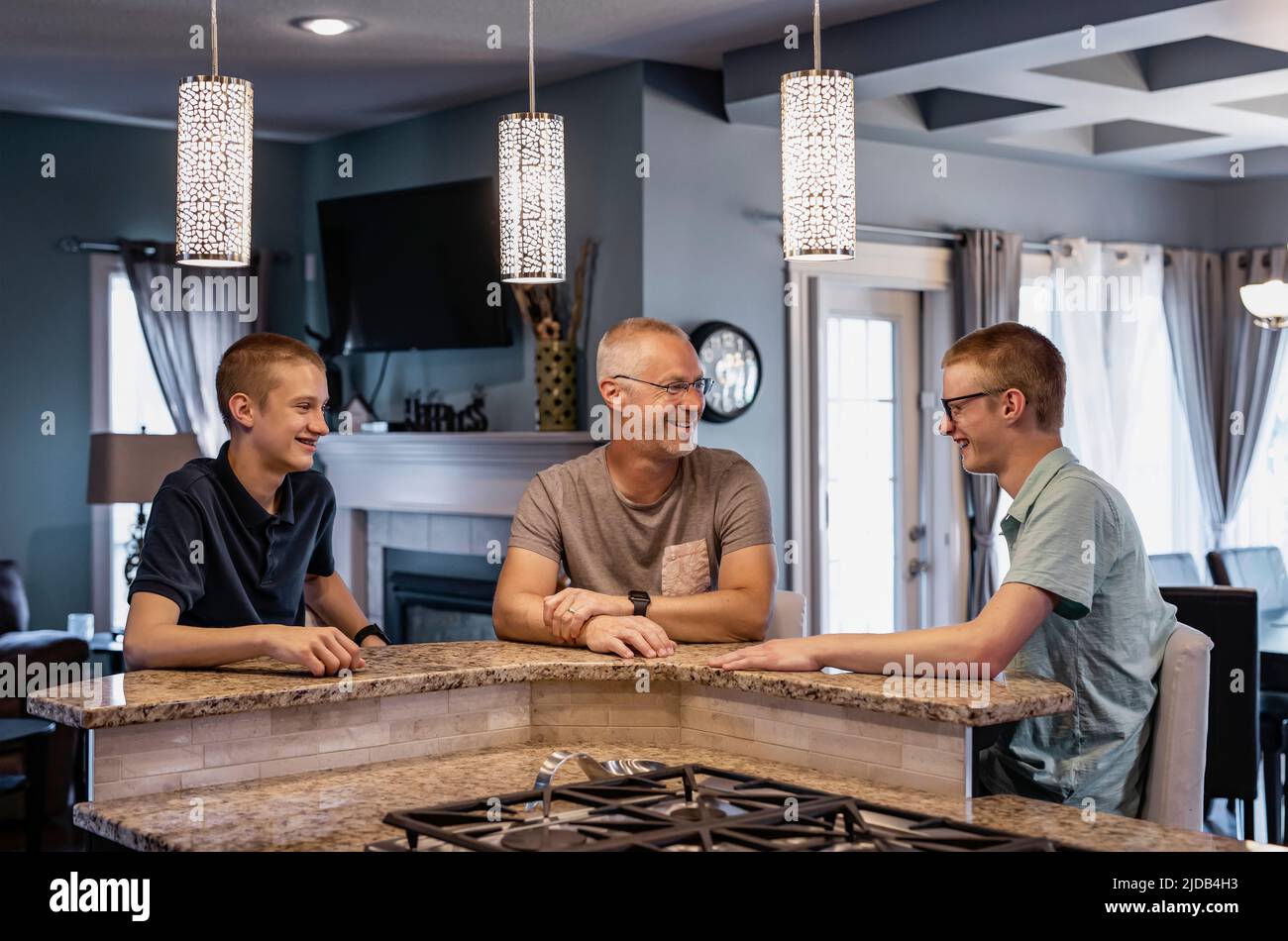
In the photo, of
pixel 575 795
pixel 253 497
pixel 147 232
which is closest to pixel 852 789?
pixel 575 795

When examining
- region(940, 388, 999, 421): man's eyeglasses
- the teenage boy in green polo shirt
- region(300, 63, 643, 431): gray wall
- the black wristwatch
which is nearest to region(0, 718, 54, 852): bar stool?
region(300, 63, 643, 431): gray wall

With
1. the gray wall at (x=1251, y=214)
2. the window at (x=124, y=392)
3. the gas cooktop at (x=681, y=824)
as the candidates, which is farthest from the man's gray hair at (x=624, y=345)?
the gray wall at (x=1251, y=214)

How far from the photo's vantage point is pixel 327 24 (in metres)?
4.44

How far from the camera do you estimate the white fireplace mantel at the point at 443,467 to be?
5.12 m

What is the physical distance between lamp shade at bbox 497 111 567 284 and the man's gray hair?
0.67 ft

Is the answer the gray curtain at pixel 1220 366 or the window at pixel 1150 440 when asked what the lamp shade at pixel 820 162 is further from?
the gray curtain at pixel 1220 366

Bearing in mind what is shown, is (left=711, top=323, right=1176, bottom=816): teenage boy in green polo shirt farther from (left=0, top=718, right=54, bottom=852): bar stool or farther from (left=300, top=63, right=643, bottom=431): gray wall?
(left=0, top=718, right=54, bottom=852): bar stool

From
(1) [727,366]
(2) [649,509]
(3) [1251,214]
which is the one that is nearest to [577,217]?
(1) [727,366]

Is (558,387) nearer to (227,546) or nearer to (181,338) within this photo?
(181,338)

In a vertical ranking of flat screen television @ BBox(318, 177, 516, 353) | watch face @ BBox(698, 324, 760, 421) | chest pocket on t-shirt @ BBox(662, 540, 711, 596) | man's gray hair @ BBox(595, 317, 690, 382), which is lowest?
chest pocket on t-shirt @ BBox(662, 540, 711, 596)

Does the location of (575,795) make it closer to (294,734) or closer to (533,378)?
(294,734)

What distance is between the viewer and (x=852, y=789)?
1.90m

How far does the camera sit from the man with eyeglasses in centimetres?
261

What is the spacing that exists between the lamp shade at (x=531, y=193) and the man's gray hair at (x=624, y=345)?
205 mm
